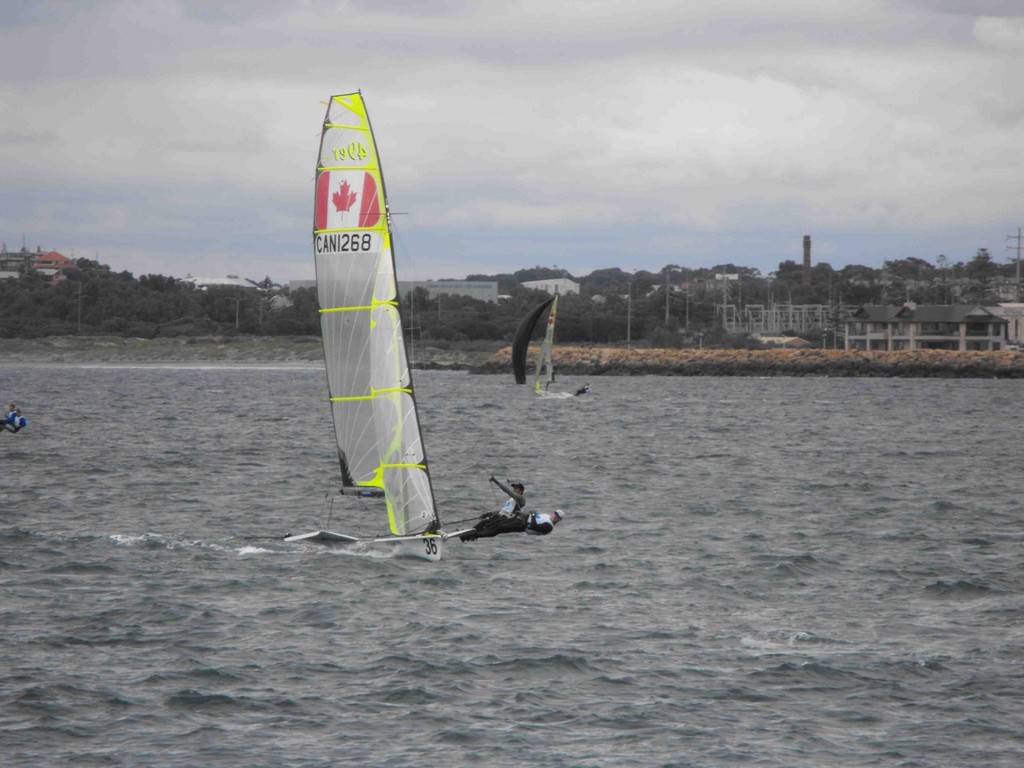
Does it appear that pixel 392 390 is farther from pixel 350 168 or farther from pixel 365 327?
pixel 350 168

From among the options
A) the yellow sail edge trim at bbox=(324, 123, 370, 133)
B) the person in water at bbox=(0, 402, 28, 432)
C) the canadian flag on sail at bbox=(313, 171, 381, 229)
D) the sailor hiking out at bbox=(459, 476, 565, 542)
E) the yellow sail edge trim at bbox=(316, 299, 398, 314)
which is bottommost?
the sailor hiking out at bbox=(459, 476, 565, 542)

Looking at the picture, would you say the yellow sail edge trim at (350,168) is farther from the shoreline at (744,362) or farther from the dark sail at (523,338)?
the shoreline at (744,362)

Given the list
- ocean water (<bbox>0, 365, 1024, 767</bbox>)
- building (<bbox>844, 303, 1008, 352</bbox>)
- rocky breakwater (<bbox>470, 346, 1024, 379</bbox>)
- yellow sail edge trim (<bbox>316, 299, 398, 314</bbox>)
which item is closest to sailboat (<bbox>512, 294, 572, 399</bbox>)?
rocky breakwater (<bbox>470, 346, 1024, 379</bbox>)

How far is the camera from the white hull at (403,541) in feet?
76.9

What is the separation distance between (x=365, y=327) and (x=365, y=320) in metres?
0.12

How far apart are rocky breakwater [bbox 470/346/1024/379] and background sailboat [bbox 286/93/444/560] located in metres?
106

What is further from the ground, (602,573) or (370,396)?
(370,396)

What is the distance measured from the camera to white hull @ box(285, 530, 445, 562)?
23453 mm

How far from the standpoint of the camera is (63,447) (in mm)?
48281

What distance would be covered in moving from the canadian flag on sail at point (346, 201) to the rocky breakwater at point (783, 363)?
107 m

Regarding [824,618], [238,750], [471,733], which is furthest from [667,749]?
[824,618]

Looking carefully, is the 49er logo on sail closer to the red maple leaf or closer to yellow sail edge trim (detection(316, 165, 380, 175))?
the red maple leaf

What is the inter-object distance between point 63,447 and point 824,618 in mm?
34779

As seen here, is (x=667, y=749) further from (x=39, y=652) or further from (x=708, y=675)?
(x=39, y=652)
